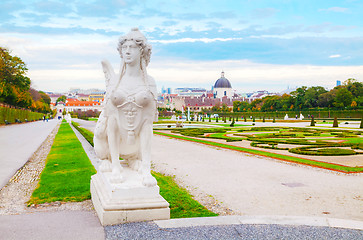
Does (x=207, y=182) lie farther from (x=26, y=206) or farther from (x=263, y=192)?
(x=26, y=206)

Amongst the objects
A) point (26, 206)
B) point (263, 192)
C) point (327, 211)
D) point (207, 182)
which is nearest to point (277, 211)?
point (327, 211)

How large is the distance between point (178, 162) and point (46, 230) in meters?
6.20

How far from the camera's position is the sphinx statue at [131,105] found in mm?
4234

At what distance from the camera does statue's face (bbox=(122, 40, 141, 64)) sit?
13.8 ft

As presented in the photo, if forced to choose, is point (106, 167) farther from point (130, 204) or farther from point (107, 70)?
point (107, 70)

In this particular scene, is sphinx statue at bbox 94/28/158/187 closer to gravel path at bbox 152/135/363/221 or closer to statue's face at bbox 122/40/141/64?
statue's face at bbox 122/40/141/64

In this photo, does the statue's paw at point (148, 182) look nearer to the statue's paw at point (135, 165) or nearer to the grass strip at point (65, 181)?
the statue's paw at point (135, 165)

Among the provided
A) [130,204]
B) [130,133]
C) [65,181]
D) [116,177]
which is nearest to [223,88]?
[65,181]

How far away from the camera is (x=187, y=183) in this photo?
6980 mm

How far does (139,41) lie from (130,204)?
2.03m

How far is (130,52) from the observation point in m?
4.21

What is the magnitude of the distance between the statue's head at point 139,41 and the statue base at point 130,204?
169 centimetres

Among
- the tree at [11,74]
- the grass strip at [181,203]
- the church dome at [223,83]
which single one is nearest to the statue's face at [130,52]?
the grass strip at [181,203]

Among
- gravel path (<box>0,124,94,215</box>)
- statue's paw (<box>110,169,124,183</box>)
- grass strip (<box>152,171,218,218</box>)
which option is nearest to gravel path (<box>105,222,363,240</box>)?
statue's paw (<box>110,169,124,183</box>)
